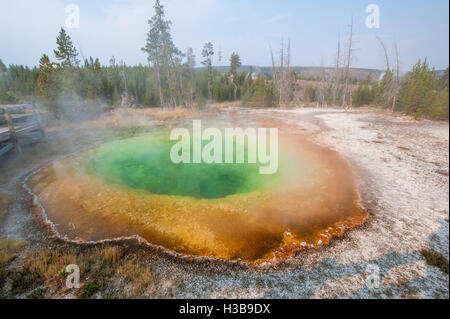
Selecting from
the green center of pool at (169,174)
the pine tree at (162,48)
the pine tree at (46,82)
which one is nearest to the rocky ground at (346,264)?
the green center of pool at (169,174)

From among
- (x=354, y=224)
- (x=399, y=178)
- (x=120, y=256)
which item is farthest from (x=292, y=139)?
(x=120, y=256)

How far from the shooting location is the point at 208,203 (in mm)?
6492

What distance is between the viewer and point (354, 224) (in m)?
5.27

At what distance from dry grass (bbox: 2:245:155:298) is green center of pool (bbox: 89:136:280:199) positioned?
11.1 feet

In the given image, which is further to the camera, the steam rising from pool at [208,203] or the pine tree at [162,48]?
the pine tree at [162,48]

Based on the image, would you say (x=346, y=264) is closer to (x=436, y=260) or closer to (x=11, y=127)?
(x=436, y=260)

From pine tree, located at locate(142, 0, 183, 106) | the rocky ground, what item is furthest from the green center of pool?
pine tree, located at locate(142, 0, 183, 106)

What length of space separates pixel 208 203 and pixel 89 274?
3.50 metres
